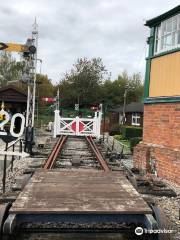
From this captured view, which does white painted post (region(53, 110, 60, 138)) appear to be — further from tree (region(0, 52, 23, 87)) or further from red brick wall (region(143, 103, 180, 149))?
tree (region(0, 52, 23, 87))

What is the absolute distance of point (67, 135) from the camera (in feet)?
61.4

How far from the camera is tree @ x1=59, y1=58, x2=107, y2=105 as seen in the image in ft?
173

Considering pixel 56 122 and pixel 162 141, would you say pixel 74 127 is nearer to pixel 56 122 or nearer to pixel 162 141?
pixel 56 122

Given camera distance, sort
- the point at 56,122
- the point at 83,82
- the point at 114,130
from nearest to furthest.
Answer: the point at 56,122
the point at 114,130
the point at 83,82

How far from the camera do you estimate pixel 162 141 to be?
34.9 ft

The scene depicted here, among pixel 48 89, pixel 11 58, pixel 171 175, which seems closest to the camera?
pixel 171 175

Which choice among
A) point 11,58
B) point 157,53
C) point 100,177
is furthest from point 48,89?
point 100,177

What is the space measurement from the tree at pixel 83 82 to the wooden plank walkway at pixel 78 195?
45103 millimetres

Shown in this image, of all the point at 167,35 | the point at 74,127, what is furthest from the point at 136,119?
the point at 167,35

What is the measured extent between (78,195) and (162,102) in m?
6.12

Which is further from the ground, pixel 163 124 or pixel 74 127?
pixel 163 124

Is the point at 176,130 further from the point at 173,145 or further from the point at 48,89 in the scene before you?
the point at 48,89

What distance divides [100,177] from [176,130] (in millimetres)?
4035

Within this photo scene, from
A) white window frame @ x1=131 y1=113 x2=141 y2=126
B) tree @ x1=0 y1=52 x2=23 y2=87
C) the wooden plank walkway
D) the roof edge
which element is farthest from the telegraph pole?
tree @ x1=0 y1=52 x2=23 y2=87
